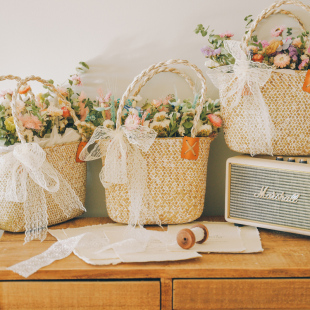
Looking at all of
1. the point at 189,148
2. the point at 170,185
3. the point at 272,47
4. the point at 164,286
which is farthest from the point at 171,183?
the point at 272,47

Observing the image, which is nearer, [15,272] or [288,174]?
[15,272]

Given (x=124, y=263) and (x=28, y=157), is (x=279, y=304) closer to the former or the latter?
(x=124, y=263)

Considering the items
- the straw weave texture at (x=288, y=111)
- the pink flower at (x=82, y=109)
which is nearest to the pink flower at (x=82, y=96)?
the pink flower at (x=82, y=109)

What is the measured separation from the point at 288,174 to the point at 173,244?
42 centimetres

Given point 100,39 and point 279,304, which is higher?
point 100,39

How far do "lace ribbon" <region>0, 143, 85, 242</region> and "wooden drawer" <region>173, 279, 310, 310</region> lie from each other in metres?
0.51

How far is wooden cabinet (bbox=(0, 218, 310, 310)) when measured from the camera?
2.94ft

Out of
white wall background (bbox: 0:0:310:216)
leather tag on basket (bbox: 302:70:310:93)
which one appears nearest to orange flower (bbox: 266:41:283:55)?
leather tag on basket (bbox: 302:70:310:93)

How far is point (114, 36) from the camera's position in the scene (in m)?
1.39

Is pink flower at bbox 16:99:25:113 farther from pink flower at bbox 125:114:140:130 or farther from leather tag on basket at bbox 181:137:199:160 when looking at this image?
leather tag on basket at bbox 181:137:199:160

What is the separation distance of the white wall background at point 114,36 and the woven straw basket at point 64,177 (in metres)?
0.17

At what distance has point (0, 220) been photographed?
1.16m

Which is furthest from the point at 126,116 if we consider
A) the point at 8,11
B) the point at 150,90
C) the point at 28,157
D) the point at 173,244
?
the point at 8,11

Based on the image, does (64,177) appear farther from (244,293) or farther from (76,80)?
(244,293)
